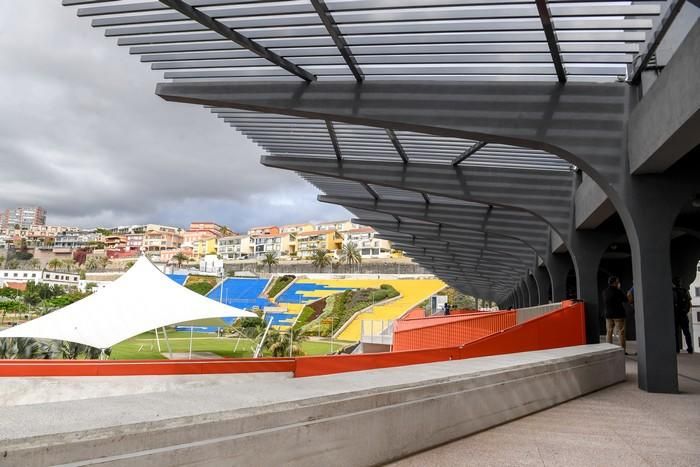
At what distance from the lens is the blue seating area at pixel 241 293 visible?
92650mm

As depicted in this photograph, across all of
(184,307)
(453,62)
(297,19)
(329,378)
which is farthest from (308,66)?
(184,307)

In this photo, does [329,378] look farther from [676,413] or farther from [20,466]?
[676,413]

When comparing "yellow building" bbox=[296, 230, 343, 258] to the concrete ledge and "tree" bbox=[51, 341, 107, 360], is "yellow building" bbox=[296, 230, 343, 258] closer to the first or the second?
"tree" bbox=[51, 341, 107, 360]

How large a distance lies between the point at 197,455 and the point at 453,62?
8067 millimetres

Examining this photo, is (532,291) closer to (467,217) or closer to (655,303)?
(467,217)

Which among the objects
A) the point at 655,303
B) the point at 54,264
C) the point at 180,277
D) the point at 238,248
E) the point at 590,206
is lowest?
the point at 655,303

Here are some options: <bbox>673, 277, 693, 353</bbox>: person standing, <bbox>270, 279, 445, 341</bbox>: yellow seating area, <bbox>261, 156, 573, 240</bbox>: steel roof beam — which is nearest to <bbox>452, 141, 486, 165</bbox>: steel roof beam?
<bbox>261, 156, 573, 240</bbox>: steel roof beam

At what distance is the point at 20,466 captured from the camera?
2008mm

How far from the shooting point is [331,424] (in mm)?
3252

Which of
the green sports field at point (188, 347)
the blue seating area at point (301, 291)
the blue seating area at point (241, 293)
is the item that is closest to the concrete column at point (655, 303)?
the green sports field at point (188, 347)

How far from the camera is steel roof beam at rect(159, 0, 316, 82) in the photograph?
809cm

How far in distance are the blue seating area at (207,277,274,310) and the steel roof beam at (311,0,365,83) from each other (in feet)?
267

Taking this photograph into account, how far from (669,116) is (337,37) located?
4.75 meters

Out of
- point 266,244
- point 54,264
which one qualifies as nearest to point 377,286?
point 266,244
